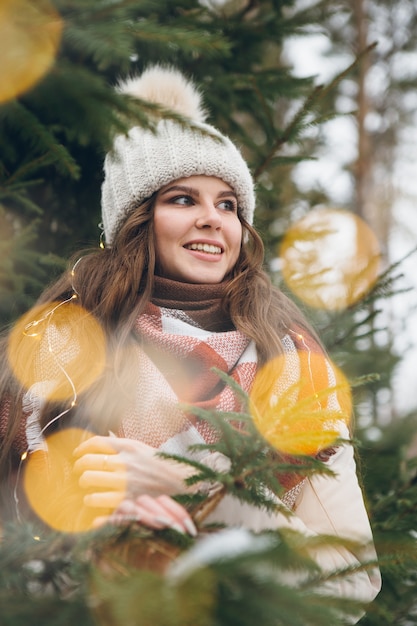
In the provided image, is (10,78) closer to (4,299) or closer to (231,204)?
(231,204)

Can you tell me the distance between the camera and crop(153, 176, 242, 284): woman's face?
232 cm

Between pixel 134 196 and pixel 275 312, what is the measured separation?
0.75 meters

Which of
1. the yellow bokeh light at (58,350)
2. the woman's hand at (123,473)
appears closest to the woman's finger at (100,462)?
the woman's hand at (123,473)

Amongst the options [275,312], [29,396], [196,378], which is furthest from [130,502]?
[275,312]

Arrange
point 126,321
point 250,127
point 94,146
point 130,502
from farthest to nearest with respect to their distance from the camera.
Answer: point 250,127 → point 94,146 → point 126,321 → point 130,502

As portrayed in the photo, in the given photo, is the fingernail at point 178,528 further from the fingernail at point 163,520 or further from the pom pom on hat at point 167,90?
the pom pom on hat at point 167,90

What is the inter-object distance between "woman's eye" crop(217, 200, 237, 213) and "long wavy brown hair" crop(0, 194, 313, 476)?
13cm

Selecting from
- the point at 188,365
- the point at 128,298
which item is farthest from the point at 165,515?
the point at 128,298

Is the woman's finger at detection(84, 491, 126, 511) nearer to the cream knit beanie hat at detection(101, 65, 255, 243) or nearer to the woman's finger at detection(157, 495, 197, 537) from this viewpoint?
the woman's finger at detection(157, 495, 197, 537)

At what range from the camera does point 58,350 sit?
2166 mm

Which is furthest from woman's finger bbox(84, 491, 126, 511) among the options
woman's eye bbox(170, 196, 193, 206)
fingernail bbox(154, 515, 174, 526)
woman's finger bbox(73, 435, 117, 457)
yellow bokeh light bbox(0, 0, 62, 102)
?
woman's eye bbox(170, 196, 193, 206)

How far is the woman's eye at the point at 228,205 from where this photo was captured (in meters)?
2.49

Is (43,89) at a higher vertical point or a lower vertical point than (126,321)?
higher

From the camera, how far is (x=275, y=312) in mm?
2291
